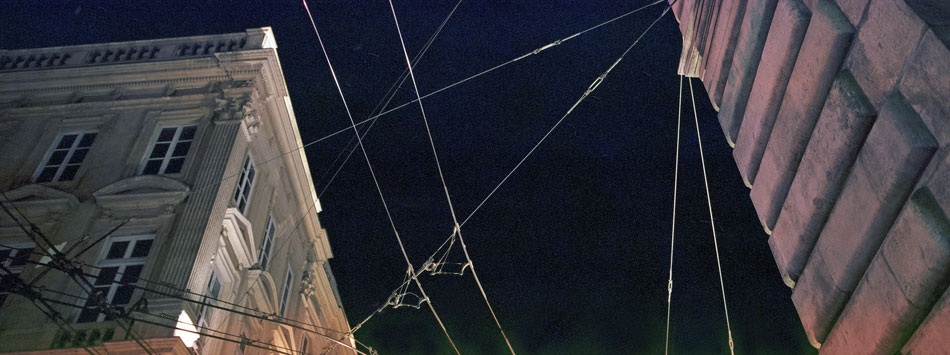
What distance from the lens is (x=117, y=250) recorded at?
14.4 meters

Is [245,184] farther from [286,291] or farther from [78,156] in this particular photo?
[286,291]

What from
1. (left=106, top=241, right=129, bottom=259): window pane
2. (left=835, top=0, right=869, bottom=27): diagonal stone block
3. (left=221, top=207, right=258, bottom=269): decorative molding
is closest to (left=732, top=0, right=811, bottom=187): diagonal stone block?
(left=835, top=0, right=869, bottom=27): diagonal stone block

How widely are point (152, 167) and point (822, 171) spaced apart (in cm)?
1433

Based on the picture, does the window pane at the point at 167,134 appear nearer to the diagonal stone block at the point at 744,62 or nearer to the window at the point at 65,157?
the window at the point at 65,157

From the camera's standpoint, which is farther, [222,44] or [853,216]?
[222,44]

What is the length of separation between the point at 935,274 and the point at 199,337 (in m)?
12.2

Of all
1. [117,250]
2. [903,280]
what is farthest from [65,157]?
[903,280]

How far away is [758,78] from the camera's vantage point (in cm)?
873

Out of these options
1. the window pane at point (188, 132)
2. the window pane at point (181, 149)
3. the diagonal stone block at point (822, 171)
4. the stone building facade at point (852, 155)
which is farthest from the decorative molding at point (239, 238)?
the diagonal stone block at point (822, 171)

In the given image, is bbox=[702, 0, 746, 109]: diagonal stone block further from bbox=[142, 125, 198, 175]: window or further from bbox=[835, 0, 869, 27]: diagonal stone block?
bbox=[142, 125, 198, 175]: window

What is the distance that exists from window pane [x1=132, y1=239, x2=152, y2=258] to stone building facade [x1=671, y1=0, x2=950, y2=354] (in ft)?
38.3

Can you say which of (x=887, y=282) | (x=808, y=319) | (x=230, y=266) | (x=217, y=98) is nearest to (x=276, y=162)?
(x=217, y=98)

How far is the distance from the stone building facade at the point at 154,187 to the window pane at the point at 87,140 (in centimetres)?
3

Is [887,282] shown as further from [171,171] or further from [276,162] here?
[276,162]
